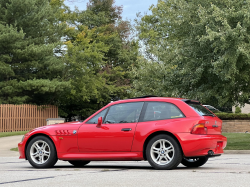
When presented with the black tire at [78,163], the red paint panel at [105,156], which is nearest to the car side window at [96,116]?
the red paint panel at [105,156]

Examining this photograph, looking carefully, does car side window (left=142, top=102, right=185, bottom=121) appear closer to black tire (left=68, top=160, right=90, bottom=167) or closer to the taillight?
the taillight

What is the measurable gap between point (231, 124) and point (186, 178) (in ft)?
88.9

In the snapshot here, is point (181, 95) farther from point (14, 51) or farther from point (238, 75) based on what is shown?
point (14, 51)

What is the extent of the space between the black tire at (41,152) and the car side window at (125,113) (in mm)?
1429

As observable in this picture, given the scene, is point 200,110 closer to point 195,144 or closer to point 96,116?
point 195,144

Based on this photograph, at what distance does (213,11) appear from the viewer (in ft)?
58.2

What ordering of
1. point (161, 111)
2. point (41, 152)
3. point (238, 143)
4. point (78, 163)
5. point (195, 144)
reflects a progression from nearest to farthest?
1. point (195, 144)
2. point (161, 111)
3. point (41, 152)
4. point (78, 163)
5. point (238, 143)

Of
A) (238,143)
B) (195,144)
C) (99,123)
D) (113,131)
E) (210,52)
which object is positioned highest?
(210,52)

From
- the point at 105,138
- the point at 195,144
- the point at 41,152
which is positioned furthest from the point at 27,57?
the point at 195,144

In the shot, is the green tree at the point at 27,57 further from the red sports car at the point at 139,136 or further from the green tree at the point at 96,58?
the red sports car at the point at 139,136

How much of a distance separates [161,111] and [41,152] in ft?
9.65

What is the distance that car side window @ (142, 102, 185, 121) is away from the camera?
30.9 feet

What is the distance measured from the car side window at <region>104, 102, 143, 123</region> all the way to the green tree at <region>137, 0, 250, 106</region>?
8033mm

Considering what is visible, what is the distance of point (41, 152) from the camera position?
1011cm
